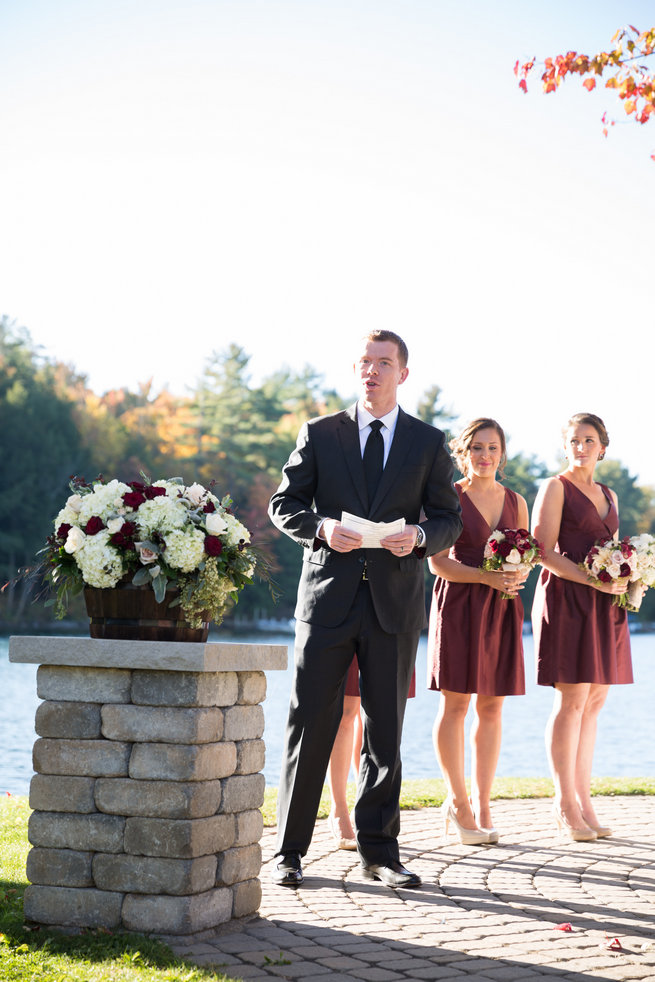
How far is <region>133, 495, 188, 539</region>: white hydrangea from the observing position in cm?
434

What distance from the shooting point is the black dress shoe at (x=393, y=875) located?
16.3 ft

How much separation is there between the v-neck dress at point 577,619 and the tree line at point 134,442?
39.0 meters

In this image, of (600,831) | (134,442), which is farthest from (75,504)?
(134,442)

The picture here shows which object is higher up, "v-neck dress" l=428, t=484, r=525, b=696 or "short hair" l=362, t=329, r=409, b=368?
"short hair" l=362, t=329, r=409, b=368

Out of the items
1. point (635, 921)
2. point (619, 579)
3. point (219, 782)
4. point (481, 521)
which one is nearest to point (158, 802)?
point (219, 782)

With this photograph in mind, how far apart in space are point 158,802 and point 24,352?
55.3 m

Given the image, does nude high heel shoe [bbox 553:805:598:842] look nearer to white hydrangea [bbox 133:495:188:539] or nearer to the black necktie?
the black necktie

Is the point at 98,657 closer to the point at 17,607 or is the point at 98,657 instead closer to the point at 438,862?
the point at 438,862

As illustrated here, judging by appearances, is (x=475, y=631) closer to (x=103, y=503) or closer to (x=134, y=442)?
(x=103, y=503)

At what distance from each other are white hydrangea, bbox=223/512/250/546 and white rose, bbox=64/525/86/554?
1.85ft

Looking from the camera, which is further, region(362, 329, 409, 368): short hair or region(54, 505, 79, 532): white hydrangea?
region(362, 329, 409, 368): short hair

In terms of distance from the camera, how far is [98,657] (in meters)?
4.17

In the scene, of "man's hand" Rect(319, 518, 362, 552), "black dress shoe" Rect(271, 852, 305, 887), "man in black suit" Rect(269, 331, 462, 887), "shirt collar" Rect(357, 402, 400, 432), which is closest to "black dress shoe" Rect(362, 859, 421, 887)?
"man in black suit" Rect(269, 331, 462, 887)

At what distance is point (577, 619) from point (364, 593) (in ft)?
6.55
